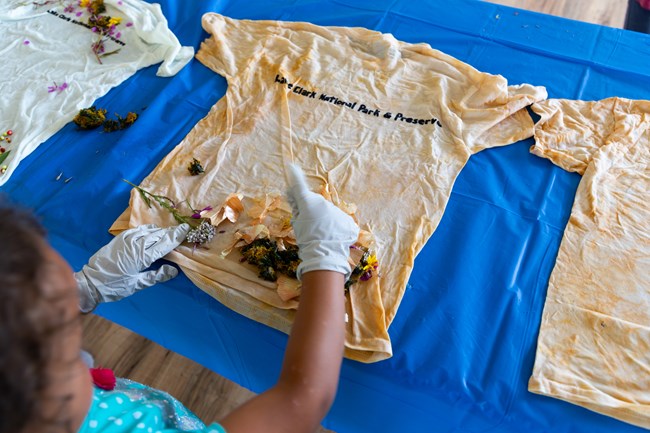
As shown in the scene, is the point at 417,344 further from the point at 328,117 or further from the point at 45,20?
the point at 45,20

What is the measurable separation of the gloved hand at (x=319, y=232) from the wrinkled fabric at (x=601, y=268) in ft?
1.29

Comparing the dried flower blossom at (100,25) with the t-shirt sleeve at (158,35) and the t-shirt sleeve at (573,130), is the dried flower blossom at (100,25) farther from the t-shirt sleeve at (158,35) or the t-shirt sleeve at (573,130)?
the t-shirt sleeve at (573,130)

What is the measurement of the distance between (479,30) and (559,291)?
87 centimetres

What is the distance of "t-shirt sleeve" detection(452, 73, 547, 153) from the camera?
116 cm

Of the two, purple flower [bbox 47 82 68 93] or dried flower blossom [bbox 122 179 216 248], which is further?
purple flower [bbox 47 82 68 93]

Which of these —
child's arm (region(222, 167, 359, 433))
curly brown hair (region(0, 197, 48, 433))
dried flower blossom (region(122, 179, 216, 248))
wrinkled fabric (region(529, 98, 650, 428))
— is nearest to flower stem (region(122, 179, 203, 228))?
dried flower blossom (region(122, 179, 216, 248))

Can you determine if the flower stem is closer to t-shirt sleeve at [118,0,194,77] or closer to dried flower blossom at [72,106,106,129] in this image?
dried flower blossom at [72,106,106,129]

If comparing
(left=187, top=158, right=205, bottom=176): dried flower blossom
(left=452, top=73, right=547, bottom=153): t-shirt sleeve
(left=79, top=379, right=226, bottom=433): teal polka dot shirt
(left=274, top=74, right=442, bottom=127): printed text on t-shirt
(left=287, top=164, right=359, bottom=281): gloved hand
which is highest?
(left=452, top=73, right=547, bottom=153): t-shirt sleeve

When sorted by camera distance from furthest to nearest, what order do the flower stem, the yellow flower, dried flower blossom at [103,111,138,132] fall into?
dried flower blossom at [103,111,138,132], the flower stem, the yellow flower

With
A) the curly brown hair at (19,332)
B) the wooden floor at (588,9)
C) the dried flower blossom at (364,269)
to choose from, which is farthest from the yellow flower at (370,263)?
the wooden floor at (588,9)

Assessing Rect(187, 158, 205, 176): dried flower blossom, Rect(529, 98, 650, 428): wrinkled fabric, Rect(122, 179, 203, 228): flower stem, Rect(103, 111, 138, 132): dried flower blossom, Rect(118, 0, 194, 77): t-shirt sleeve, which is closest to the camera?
Rect(529, 98, 650, 428): wrinkled fabric

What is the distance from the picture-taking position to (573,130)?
45.3 inches

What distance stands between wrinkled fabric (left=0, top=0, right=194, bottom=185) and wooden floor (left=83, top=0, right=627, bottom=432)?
579 millimetres

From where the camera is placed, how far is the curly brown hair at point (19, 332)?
0.39 metres
